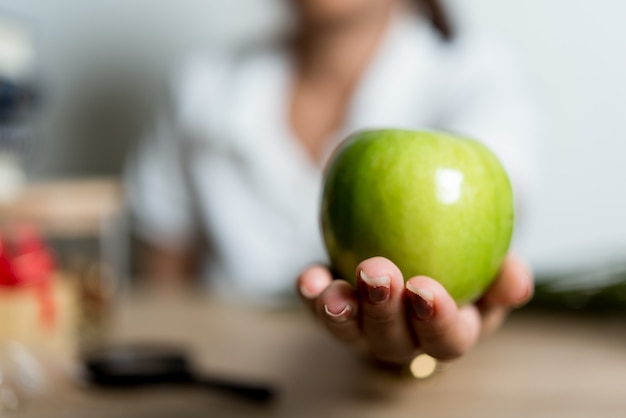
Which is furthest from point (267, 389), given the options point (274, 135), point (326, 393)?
point (274, 135)

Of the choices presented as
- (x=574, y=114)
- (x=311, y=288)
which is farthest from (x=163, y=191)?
(x=311, y=288)

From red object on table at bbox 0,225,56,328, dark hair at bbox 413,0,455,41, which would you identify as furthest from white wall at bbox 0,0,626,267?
red object on table at bbox 0,225,56,328

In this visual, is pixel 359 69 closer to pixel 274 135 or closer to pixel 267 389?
pixel 274 135

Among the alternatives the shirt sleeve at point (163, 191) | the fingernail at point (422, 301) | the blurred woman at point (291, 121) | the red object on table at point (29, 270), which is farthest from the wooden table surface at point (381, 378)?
the shirt sleeve at point (163, 191)

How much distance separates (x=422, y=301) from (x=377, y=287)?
0.03 metres

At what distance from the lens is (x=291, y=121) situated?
161 centimetres

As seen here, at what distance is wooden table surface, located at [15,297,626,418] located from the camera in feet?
2.15

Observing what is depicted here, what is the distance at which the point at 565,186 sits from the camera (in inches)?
72.1

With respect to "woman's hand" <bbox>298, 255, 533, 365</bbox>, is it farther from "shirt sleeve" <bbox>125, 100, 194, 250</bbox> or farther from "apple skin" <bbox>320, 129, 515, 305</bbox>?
"shirt sleeve" <bbox>125, 100, 194, 250</bbox>

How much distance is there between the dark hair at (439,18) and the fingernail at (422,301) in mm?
1284

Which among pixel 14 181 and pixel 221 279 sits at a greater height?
pixel 221 279

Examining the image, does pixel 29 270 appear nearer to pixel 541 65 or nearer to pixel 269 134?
pixel 269 134

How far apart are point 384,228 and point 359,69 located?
1.18m

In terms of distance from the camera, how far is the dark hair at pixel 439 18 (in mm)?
1622
